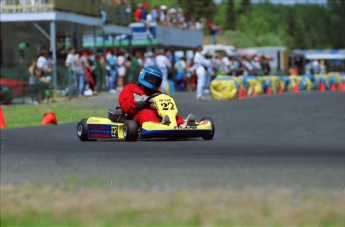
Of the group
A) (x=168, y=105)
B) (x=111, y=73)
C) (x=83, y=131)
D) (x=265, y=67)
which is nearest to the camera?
(x=83, y=131)

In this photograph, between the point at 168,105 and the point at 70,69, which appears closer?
the point at 168,105

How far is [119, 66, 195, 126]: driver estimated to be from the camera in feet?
33.1

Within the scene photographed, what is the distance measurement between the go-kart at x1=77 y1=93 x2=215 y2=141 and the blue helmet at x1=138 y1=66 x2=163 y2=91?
1039 mm

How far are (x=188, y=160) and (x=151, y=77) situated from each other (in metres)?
1.02

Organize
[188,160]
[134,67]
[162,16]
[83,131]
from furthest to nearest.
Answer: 1. [162,16]
2. [134,67]
3. [83,131]
4. [188,160]

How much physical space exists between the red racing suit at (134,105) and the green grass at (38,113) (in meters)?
3.99

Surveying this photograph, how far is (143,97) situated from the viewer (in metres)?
11.0

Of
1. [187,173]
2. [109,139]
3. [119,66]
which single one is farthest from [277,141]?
[119,66]

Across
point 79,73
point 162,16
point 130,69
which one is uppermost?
point 162,16

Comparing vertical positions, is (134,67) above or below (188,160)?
below

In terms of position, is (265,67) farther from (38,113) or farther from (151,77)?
(151,77)

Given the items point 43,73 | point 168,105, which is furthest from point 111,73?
point 168,105

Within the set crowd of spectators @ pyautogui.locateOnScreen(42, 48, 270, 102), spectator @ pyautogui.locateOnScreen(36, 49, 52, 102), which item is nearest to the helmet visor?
crowd of spectators @ pyautogui.locateOnScreen(42, 48, 270, 102)

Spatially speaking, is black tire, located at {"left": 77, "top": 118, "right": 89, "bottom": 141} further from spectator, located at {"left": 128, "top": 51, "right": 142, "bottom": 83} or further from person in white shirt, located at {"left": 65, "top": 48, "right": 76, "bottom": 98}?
spectator, located at {"left": 128, "top": 51, "right": 142, "bottom": 83}
